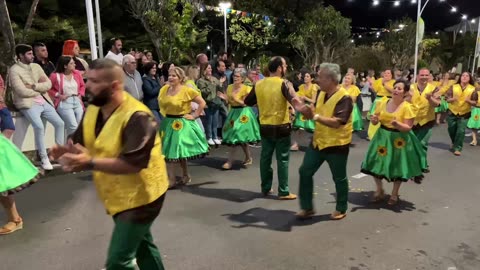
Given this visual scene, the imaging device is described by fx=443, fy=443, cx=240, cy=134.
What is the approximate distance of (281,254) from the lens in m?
4.25

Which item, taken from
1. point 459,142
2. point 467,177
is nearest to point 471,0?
point 459,142

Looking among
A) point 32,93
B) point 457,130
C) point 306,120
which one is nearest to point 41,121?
point 32,93

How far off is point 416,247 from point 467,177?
3509 mm

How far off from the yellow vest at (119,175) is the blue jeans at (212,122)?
6765mm

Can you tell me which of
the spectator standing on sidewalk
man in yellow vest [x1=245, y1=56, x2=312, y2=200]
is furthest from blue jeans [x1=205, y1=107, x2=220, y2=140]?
man in yellow vest [x1=245, y1=56, x2=312, y2=200]

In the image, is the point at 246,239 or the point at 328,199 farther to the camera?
the point at 328,199

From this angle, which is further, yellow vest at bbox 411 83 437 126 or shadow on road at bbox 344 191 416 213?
yellow vest at bbox 411 83 437 126

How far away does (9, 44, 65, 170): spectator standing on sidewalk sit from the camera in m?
6.88

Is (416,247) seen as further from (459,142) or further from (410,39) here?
(410,39)

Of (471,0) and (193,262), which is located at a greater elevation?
(471,0)

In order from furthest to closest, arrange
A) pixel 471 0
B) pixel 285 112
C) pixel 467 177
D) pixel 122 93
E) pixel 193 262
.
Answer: pixel 471 0, pixel 467 177, pixel 285 112, pixel 193 262, pixel 122 93

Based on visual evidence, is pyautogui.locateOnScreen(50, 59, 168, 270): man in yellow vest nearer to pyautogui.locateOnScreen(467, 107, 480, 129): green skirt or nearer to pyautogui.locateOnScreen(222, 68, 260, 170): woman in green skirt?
pyautogui.locateOnScreen(222, 68, 260, 170): woman in green skirt

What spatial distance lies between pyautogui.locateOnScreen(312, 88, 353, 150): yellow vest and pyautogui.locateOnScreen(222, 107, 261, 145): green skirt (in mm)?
2710

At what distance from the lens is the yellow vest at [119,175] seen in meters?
2.59
